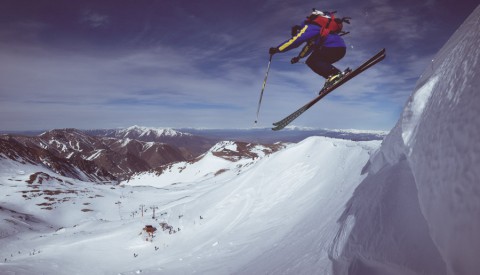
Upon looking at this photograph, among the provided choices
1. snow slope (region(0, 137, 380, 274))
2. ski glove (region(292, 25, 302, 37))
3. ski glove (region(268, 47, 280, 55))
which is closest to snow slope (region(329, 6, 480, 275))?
snow slope (region(0, 137, 380, 274))

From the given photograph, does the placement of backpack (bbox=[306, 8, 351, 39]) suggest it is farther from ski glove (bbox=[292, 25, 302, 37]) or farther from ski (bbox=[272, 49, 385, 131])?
ski (bbox=[272, 49, 385, 131])

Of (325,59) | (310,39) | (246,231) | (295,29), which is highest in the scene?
(295,29)

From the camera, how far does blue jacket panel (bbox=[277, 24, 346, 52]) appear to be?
8.40 metres

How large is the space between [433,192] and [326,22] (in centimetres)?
636

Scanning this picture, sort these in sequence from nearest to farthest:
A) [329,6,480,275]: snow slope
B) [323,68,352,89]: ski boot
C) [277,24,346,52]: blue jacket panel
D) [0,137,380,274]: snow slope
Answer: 1. [329,6,480,275]: snow slope
2. [277,24,346,52]: blue jacket panel
3. [323,68,352,89]: ski boot
4. [0,137,380,274]: snow slope

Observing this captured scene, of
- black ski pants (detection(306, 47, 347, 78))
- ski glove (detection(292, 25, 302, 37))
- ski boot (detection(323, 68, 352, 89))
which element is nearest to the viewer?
ski glove (detection(292, 25, 302, 37))

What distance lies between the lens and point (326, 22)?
27.6ft

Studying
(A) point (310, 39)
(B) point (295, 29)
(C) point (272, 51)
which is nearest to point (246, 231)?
(C) point (272, 51)

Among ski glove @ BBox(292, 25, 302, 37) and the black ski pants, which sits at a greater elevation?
ski glove @ BBox(292, 25, 302, 37)

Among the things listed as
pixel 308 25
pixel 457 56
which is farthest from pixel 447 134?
pixel 308 25

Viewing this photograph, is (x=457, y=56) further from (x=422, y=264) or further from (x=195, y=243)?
(x=195, y=243)

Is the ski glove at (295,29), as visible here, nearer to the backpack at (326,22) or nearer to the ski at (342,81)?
the backpack at (326,22)

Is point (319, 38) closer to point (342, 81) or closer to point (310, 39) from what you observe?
point (310, 39)

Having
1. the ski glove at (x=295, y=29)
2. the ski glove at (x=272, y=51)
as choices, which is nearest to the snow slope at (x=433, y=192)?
the ski glove at (x=295, y=29)
